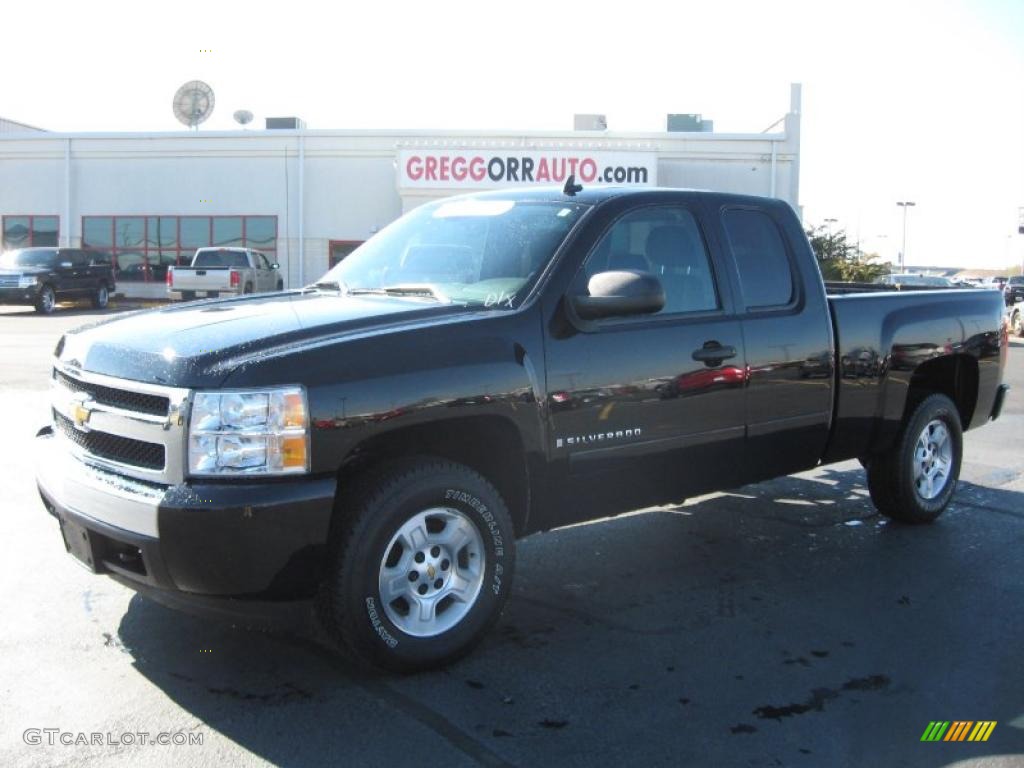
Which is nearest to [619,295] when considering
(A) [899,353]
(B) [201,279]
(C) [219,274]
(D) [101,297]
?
(A) [899,353]

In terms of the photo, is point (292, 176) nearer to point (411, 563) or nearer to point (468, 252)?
point (468, 252)

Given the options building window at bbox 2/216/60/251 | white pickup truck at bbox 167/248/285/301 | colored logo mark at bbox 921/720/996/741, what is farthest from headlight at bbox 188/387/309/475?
building window at bbox 2/216/60/251

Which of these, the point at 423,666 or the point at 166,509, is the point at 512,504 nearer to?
the point at 423,666

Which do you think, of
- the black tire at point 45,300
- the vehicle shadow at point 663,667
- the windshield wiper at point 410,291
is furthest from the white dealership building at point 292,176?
the windshield wiper at point 410,291

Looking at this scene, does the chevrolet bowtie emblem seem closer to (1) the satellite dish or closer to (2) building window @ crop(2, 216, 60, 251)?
(2) building window @ crop(2, 216, 60, 251)

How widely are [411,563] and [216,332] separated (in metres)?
1.18

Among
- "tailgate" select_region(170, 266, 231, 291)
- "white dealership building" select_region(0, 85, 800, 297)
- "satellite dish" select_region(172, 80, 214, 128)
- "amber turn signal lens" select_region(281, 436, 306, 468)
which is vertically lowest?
"amber turn signal lens" select_region(281, 436, 306, 468)

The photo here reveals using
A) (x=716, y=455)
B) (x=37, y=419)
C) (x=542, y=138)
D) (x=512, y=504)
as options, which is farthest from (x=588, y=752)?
(x=542, y=138)

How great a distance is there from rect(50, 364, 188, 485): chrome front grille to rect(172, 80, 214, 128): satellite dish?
3601 cm

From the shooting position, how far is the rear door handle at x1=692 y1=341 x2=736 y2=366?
509 centimetres

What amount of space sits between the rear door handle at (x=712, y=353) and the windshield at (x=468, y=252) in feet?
2.87

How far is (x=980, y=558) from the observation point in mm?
6098

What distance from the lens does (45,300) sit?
27328 mm

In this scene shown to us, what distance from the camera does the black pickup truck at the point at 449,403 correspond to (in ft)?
12.4
